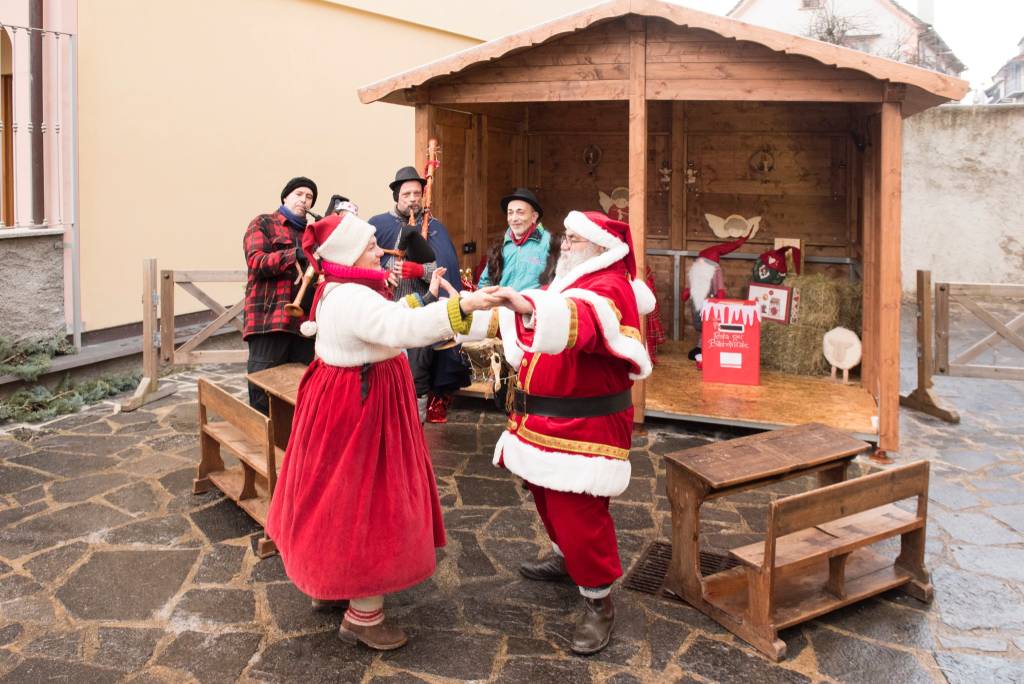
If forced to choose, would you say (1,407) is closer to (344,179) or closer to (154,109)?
(154,109)

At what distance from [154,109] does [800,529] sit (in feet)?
27.0

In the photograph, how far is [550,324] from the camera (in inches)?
130

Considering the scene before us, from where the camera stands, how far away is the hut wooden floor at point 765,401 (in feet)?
22.7

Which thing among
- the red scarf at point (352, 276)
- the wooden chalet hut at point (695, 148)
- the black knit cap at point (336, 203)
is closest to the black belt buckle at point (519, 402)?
the red scarf at point (352, 276)

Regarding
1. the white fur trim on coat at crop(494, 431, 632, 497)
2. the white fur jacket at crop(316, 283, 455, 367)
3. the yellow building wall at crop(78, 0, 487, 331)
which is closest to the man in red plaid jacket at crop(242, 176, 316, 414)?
the white fur jacket at crop(316, 283, 455, 367)

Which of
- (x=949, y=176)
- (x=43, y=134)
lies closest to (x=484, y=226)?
(x=43, y=134)

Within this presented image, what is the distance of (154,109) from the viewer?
9586 millimetres

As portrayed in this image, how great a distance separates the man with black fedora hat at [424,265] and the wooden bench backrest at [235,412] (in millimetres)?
1567

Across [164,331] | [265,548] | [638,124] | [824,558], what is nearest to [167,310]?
[164,331]

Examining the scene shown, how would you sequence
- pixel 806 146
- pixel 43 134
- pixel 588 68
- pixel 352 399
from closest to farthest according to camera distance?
pixel 352 399 → pixel 588 68 → pixel 43 134 → pixel 806 146

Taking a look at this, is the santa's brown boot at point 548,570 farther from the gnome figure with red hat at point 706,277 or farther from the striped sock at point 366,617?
the gnome figure with red hat at point 706,277

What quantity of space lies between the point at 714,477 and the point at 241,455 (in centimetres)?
264

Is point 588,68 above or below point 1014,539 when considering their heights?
above

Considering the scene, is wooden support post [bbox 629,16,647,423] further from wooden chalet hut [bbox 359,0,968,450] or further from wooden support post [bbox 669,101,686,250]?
wooden support post [bbox 669,101,686,250]
